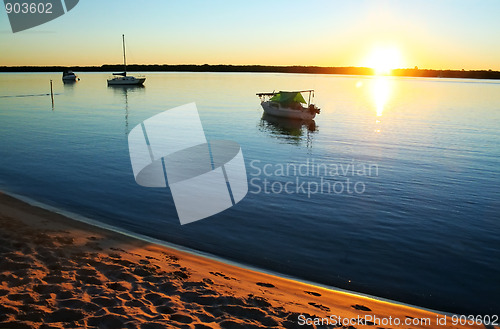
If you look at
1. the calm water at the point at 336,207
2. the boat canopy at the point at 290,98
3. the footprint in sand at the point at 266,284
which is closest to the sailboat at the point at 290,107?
the boat canopy at the point at 290,98

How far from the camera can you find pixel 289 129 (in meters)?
42.9

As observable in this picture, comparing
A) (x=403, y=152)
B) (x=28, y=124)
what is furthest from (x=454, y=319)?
(x=28, y=124)

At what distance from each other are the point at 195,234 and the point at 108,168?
1054 cm

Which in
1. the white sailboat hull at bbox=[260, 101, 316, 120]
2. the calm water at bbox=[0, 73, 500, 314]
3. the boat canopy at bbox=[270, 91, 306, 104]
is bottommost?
the calm water at bbox=[0, 73, 500, 314]

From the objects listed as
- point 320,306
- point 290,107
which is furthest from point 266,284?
point 290,107

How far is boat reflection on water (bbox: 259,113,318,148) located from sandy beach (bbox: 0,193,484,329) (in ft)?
74.8

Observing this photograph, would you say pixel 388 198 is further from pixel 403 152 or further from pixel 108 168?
pixel 108 168

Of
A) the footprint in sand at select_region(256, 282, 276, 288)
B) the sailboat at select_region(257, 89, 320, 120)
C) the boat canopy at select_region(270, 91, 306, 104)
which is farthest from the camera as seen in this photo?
the boat canopy at select_region(270, 91, 306, 104)

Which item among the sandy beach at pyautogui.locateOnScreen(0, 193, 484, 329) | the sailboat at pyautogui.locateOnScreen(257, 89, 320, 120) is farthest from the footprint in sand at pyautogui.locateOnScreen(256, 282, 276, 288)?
the sailboat at pyautogui.locateOnScreen(257, 89, 320, 120)

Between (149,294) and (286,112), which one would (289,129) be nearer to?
(286,112)

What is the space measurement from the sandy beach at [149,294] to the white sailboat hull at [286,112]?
129 feet

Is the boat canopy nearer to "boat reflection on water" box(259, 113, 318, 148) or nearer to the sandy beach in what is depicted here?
"boat reflection on water" box(259, 113, 318, 148)

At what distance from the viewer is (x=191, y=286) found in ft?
27.5

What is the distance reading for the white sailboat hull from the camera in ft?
158
